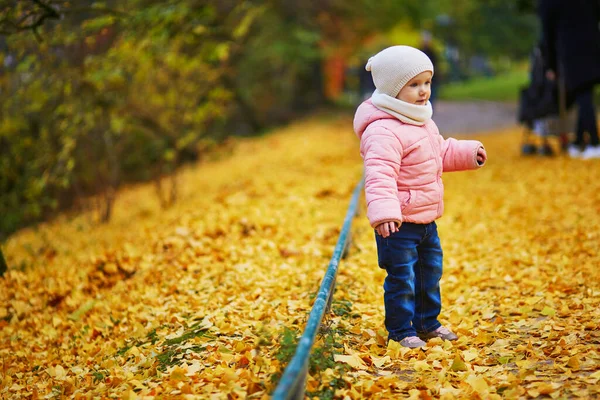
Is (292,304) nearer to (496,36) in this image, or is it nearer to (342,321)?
(342,321)

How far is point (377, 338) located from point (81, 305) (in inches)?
125

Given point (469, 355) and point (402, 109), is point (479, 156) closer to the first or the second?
point (402, 109)

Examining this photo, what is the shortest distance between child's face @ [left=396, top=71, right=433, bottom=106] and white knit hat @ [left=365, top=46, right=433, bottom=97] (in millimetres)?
31

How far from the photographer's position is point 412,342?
414cm

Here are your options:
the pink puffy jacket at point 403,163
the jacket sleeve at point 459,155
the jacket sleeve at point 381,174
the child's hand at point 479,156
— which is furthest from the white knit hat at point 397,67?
the child's hand at point 479,156

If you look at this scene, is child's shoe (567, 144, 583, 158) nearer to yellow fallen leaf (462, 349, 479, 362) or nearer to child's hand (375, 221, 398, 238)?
yellow fallen leaf (462, 349, 479, 362)

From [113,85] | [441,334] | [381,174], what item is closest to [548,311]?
[441,334]

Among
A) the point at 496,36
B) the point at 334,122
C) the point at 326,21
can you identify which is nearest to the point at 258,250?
the point at 334,122

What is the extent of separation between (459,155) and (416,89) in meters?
0.53

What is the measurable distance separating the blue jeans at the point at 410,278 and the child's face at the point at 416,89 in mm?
736

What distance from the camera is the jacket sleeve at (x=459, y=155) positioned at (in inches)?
167

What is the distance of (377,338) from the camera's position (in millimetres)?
4332

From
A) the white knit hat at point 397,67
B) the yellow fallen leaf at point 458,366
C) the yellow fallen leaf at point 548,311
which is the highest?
the white knit hat at point 397,67

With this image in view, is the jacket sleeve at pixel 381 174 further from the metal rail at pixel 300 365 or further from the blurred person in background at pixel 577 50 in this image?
the blurred person in background at pixel 577 50
